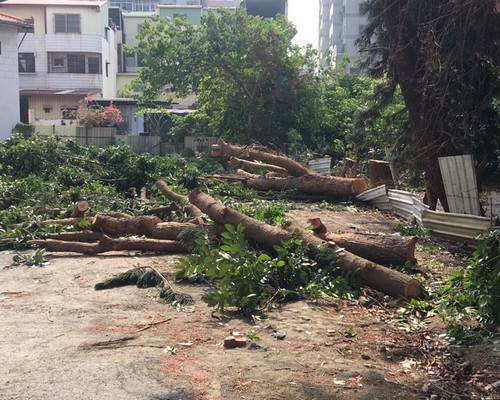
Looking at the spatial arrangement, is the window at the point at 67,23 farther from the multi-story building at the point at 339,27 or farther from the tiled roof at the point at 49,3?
the multi-story building at the point at 339,27

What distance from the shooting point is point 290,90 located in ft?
83.7

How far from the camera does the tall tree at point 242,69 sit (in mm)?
25516

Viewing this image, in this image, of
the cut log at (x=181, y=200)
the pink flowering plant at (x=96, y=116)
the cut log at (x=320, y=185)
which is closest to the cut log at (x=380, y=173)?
the cut log at (x=320, y=185)

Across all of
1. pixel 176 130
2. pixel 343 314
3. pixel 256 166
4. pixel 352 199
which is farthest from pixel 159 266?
pixel 176 130

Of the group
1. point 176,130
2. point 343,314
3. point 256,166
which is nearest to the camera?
point 343,314

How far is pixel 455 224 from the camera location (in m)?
10.7

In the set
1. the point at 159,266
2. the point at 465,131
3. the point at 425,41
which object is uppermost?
the point at 425,41

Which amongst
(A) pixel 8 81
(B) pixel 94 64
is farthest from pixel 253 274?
(B) pixel 94 64

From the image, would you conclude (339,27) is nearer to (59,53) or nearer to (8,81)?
(59,53)

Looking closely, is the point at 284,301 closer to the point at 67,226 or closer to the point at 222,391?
the point at 222,391

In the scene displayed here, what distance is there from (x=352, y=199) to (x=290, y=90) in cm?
1038

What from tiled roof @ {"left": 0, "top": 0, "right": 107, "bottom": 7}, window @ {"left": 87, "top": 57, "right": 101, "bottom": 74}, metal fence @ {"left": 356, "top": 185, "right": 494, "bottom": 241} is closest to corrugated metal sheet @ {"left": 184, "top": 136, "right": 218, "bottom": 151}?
metal fence @ {"left": 356, "top": 185, "right": 494, "bottom": 241}

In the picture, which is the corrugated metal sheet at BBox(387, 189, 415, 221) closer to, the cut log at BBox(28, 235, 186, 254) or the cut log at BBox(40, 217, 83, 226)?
the cut log at BBox(28, 235, 186, 254)

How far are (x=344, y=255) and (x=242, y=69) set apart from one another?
18602 millimetres
